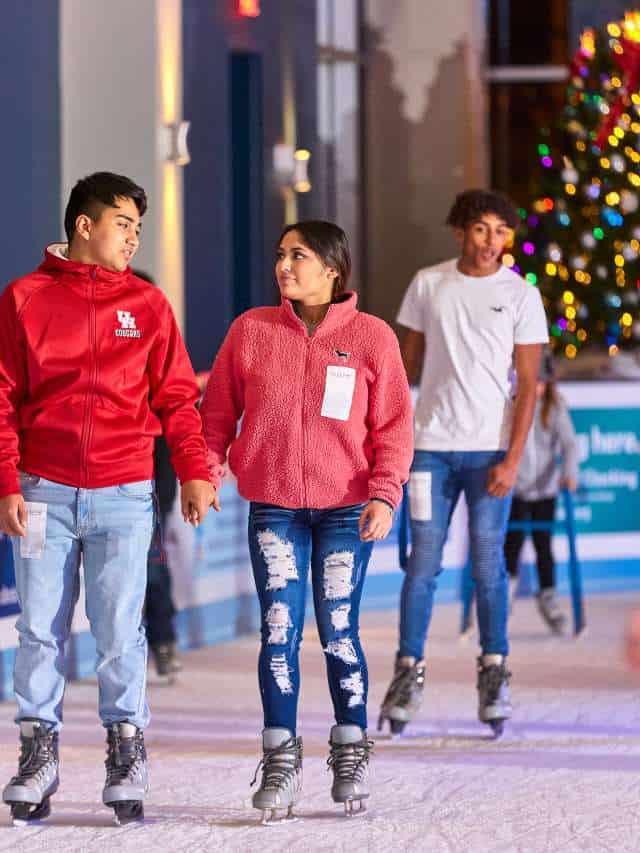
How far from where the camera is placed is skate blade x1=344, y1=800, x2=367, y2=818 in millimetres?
3799

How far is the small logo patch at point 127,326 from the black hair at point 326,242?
411 millimetres

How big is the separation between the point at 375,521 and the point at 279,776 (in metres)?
0.60

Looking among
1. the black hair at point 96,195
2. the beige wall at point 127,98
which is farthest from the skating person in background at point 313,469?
the beige wall at point 127,98

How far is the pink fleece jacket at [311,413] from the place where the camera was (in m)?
3.72

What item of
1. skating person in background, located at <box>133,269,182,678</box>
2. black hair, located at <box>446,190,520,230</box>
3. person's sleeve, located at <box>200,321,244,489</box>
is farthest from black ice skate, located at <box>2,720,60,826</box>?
skating person in background, located at <box>133,269,182,678</box>

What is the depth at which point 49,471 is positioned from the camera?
3604 millimetres

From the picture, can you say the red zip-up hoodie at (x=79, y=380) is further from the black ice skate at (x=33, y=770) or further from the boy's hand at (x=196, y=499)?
the black ice skate at (x=33, y=770)

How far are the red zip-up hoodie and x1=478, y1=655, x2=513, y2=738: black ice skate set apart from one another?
1.42m

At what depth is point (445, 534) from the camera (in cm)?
473

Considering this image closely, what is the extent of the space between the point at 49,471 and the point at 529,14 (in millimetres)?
11834

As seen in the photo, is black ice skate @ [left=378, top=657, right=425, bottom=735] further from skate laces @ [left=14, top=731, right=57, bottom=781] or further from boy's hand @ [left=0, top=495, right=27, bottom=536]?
boy's hand @ [left=0, top=495, right=27, bottom=536]

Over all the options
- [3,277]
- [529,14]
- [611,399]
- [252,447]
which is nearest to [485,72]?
[529,14]

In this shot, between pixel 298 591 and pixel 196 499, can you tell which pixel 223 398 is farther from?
pixel 298 591

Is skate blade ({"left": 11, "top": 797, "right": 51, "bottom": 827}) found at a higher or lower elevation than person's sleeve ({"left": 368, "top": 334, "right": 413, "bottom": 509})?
lower
